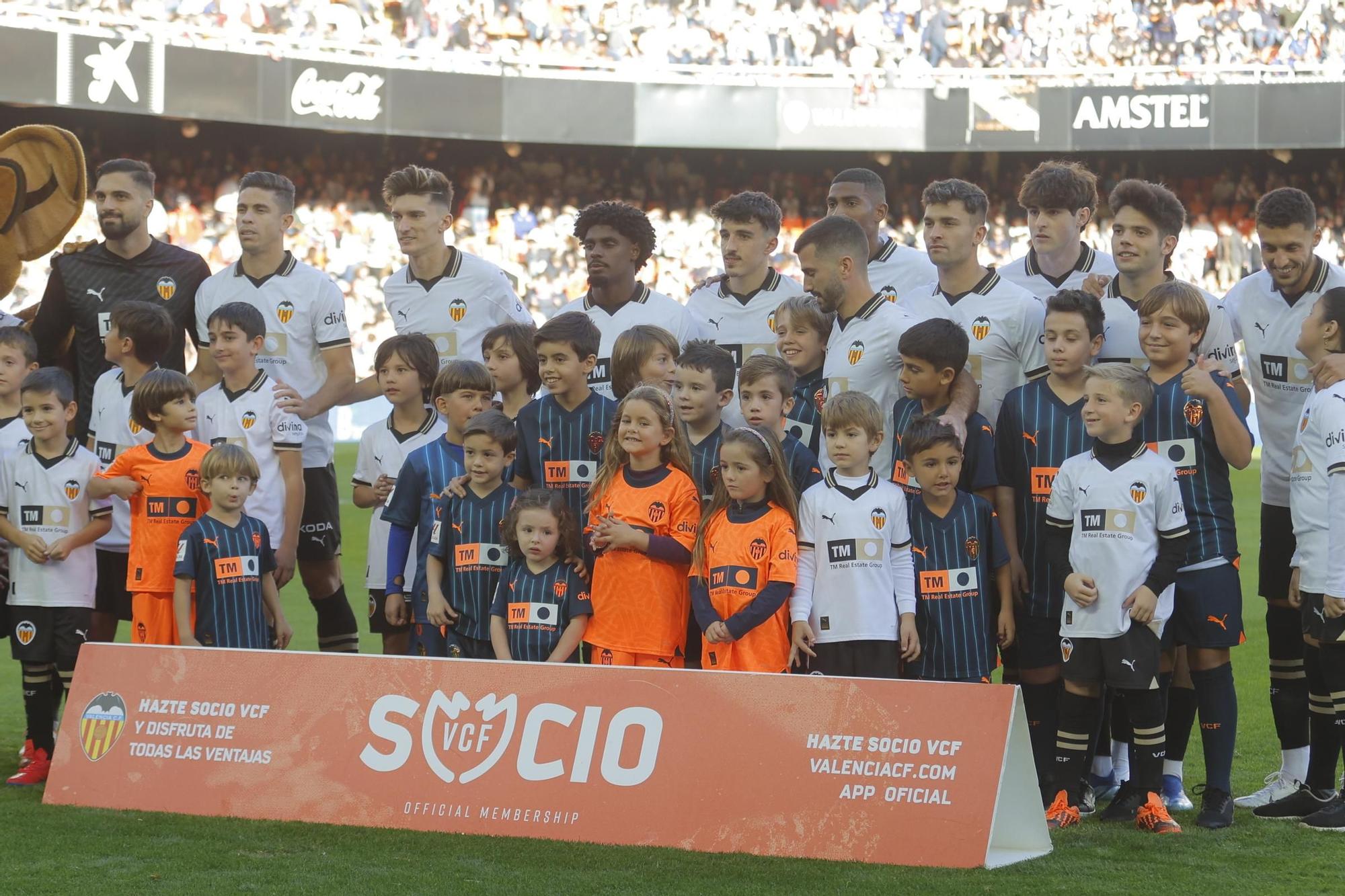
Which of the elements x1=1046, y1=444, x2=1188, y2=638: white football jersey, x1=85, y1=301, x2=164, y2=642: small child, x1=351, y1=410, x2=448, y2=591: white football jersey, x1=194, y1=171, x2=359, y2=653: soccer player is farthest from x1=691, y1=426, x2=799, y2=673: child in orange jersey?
x1=85, y1=301, x2=164, y2=642: small child

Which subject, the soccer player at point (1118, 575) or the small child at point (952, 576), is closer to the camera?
the soccer player at point (1118, 575)

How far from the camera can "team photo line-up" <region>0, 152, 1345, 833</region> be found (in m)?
4.69

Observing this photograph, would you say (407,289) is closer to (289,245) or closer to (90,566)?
(90,566)

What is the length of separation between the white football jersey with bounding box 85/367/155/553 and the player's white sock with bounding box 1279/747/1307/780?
4320mm

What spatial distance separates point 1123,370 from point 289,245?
1924cm

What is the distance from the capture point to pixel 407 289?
250 inches

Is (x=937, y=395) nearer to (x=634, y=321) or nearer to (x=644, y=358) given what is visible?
(x=644, y=358)

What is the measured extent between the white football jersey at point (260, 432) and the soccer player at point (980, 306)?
2401mm

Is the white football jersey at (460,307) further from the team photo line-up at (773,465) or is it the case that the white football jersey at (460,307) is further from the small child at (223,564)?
the small child at (223,564)

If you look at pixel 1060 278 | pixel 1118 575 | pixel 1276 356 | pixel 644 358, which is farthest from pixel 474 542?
pixel 1276 356

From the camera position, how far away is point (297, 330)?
20.3ft

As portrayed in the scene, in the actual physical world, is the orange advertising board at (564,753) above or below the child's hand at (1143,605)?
below

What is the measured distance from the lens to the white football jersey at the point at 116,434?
582cm

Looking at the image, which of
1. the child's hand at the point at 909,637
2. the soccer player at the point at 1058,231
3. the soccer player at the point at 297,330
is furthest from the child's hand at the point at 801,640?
the soccer player at the point at 297,330
